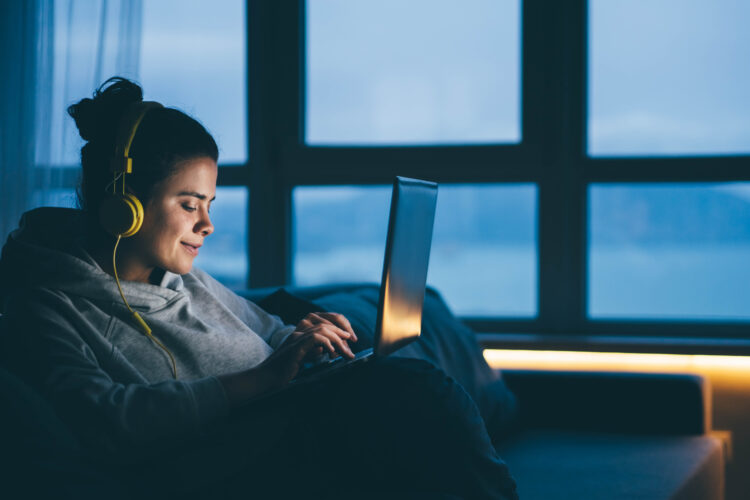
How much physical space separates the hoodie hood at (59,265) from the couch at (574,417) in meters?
0.50

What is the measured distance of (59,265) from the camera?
1190 mm

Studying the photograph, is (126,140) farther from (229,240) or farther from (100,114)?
(229,240)

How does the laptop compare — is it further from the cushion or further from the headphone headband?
the cushion

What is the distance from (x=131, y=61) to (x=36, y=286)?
205 cm

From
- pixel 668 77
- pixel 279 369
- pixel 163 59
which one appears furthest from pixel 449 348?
pixel 163 59

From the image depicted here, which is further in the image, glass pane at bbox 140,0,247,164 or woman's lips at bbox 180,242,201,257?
glass pane at bbox 140,0,247,164

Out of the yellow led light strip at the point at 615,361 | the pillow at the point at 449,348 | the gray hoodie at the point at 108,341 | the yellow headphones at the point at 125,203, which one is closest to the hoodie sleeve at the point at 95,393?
the gray hoodie at the point at 108,341

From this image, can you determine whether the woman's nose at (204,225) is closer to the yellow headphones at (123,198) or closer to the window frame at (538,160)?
the yellow headphones at (123,198)

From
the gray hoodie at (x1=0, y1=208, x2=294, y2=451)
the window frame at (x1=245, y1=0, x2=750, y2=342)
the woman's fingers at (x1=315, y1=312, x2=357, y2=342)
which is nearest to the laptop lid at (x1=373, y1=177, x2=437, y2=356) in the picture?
the woman's fingers at (x1=315, y1=312, x2=357, y2=342)

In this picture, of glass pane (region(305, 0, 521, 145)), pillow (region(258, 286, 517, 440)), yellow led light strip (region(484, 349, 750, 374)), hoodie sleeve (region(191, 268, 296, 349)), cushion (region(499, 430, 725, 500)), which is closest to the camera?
hoodie sleeve (region(191, 268, 296, 349))

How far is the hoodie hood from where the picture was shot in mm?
1188

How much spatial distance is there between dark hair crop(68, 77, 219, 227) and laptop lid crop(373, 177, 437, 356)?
35 cm

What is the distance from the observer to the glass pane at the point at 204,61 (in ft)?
10.5

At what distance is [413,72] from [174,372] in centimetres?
210
